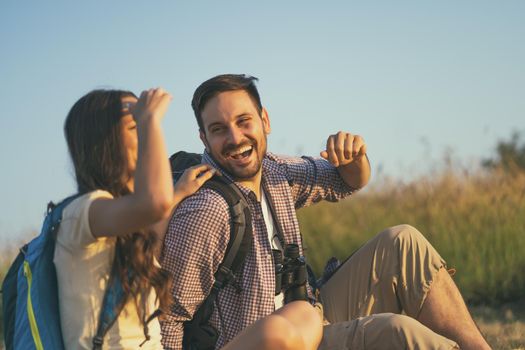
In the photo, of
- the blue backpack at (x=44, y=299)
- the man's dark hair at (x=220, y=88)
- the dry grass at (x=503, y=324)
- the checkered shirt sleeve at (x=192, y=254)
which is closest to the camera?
the blue backpack at (x=44, y=299)

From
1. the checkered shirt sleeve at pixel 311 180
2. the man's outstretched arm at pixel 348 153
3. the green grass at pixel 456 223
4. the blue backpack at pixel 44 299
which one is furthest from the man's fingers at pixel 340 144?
the green grass at pixel 456 223

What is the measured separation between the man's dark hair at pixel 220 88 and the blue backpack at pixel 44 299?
1484 mm

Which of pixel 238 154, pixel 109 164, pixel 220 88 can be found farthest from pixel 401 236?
pixel 109 164

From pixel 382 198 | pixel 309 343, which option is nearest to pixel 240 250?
pixel 309 343

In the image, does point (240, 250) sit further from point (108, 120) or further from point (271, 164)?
point (108, 120)

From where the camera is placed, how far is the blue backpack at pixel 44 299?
2.75 meters

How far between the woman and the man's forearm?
1.60 meters

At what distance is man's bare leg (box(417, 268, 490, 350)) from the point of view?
13.0 ft

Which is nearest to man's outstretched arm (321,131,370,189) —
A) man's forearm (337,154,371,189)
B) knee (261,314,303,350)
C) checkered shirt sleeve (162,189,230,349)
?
man's forearm (337,154,371,189)

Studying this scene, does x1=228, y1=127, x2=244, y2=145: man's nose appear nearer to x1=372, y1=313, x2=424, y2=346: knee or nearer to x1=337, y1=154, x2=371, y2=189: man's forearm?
x1=337, y1=154, x2=371, y2=189: man's forearm

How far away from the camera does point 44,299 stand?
274 cm

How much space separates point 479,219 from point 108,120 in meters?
5.97

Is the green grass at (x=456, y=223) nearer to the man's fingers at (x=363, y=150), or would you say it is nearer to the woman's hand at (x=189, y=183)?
the man's fingers at (x=363, y=150)

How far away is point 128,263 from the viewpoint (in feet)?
9.31
